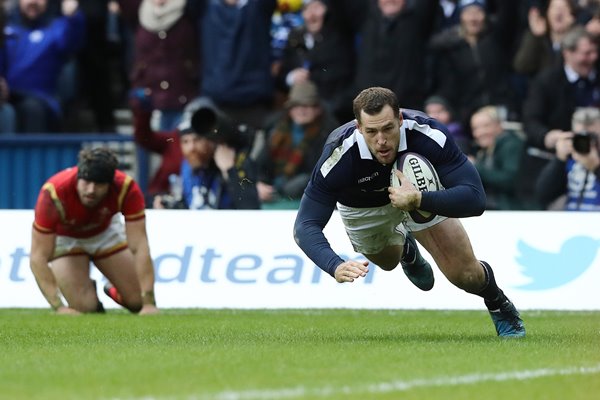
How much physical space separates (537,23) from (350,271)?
8547mm

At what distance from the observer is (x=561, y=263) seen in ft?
46.2

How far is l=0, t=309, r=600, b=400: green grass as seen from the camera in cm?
726

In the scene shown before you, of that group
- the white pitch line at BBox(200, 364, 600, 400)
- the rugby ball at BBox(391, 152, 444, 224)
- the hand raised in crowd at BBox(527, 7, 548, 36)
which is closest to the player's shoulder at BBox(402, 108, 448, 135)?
the rugby ball at BBox(391, 152, 444, 224)

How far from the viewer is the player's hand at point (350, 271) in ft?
29.6

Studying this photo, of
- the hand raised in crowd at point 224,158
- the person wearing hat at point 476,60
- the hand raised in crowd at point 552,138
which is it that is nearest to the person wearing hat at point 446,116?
the person wearing hat at point 476,60

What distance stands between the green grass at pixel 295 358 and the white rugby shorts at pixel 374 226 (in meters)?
0.70

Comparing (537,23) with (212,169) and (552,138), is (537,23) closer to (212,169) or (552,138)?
(552,138)

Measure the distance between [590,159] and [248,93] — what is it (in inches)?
166

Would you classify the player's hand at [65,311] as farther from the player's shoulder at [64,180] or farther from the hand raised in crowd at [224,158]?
the hand raised in crowd at [224,158]

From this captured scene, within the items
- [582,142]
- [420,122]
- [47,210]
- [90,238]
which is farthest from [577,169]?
[420,122]

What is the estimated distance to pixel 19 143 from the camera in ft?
58.7

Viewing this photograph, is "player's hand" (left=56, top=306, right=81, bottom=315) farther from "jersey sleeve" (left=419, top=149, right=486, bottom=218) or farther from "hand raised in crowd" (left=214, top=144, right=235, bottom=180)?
"jersey sleeve" (left=419, top=149, right=486, bottom=218)

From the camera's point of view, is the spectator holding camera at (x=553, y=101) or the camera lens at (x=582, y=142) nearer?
the camera lens at (x=582, y=142)

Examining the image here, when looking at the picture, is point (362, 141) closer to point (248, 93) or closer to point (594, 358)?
point (594, 358)
